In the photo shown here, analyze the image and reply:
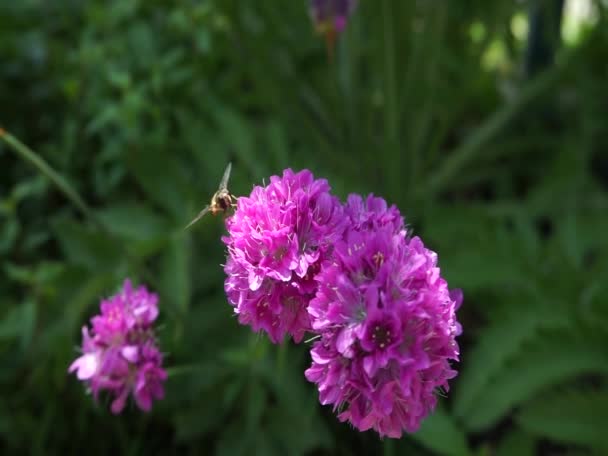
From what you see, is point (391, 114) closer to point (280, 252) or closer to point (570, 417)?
point (570, 417)

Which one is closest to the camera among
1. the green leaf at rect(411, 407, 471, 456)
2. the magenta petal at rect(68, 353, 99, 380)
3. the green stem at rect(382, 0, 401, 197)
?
the magenta petal at rect(68, 353, 99, 380)

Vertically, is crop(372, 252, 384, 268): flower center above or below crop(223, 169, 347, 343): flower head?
below

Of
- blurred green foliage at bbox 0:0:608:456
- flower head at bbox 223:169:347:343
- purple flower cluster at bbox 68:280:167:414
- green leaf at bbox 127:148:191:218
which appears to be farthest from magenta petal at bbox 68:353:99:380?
green leaf at bbox 127:148:191:218

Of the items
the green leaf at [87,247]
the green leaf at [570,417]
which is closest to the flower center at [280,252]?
the green leaf at [570,417]

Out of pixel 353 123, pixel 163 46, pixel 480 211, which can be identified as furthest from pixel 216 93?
pixel 480 211

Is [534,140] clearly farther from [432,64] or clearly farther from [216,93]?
[216,93]

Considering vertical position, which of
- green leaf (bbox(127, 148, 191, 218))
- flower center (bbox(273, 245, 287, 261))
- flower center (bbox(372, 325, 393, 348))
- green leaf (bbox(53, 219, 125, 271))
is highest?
green leaf (bbox(127, 148, 191, 218))

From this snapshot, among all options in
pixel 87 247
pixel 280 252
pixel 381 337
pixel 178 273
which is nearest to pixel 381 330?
pixel 381 337

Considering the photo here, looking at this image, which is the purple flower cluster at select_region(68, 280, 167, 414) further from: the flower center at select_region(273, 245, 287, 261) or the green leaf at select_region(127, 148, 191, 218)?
the green leaf at select_region(127, 148, 191, 218)
